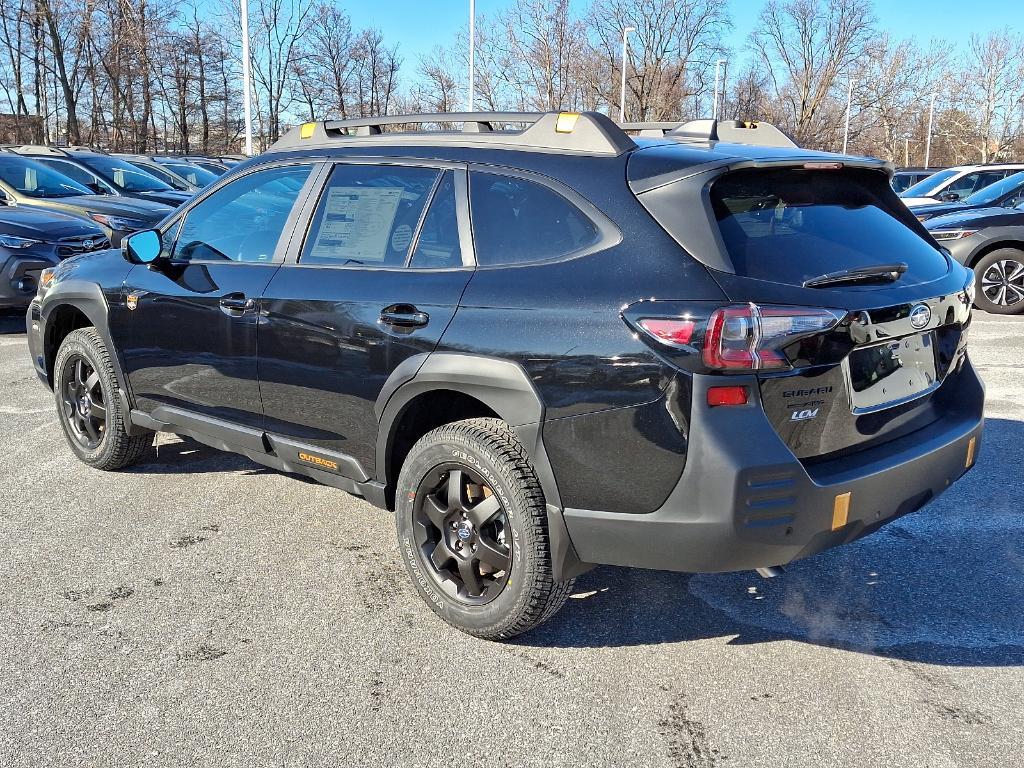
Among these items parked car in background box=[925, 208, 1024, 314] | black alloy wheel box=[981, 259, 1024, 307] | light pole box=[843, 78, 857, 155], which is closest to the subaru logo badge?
parked car in background box=[925, 208, 1024, 314]

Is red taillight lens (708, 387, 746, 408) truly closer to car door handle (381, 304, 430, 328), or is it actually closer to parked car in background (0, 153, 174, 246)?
car door handle (381, 304, 430, 328)

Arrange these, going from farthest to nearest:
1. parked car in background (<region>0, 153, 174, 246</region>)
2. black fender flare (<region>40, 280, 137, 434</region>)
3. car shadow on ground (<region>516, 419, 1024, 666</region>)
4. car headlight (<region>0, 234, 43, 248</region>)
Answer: parked car in background (<region>0, 153, 174, 246</region>)
car headlight (<region>0, 234, 43, 248</region>)
black fender flare (<region>40, 280, 137, 434</region>)
car shadow on ground (<region>516, 419, 1024, 666</region>)

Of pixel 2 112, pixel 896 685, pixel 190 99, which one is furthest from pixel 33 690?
pixel 190 99

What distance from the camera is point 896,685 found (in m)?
2.96

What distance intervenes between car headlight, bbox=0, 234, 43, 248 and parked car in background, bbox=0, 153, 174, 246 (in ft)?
4.15

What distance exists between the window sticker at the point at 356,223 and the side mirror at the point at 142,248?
40.6 inches

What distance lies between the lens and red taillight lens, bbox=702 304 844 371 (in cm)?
258

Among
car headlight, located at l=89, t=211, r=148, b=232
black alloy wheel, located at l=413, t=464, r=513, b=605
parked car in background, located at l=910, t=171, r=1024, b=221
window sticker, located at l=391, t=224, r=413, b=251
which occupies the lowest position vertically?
black alloy wheel, located at l=413, t=464, r=513, b=605

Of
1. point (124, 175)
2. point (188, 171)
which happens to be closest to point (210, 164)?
point (188, 171)

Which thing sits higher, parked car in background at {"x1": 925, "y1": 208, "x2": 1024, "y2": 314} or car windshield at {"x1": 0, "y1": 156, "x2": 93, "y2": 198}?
car windshield at {"x1": 0, "y1": 156, "x2": 93, "y2": 198}

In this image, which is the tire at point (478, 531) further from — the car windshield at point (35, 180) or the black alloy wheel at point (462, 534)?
the car windshield at point (35, 180)

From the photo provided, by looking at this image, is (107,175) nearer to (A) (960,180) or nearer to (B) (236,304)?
(B) (236,304)

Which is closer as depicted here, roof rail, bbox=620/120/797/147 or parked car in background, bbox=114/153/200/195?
roof rail, bbox=620/120/797/147

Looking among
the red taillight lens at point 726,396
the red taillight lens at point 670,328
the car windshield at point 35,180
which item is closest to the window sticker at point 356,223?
the red taillight lens at point 670,328
